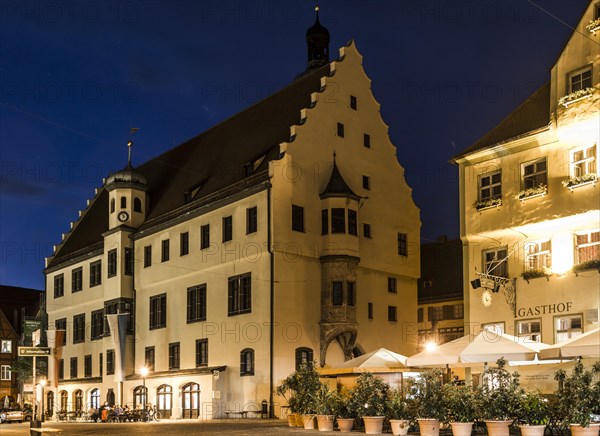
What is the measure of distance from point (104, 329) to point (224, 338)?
50.3 ft

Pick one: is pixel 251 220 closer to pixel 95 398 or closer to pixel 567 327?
pixel 567 327

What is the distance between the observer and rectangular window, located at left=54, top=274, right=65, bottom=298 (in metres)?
66.3

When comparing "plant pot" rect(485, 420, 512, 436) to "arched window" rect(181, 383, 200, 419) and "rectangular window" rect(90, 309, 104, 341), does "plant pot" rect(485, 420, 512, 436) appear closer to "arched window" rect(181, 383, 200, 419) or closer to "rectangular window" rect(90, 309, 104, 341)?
"arched window" rect(181, 383, 200, 419)

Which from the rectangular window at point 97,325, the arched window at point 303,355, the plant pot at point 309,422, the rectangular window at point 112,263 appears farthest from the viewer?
the rectangular window at point 97,325

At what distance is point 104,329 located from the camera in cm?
5888

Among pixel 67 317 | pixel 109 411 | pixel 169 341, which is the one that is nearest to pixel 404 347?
pixel 169 341

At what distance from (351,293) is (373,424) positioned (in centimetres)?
2059

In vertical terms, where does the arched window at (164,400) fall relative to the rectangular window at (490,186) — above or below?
below

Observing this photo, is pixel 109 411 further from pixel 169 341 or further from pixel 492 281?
pixel 492 281

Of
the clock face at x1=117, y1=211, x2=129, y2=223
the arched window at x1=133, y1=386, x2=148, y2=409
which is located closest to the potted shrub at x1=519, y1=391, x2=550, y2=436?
the arched window at x1=133, y1=386, x2=148, y2=409

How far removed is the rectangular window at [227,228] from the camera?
47.4 metres

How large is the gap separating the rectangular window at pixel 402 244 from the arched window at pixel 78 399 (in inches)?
1009

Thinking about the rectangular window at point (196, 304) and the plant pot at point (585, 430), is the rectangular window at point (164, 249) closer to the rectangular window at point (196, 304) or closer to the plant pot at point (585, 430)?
the rectangular window at point (196, 304)

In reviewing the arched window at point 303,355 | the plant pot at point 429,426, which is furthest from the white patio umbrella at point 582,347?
the arched window at point 303,355
